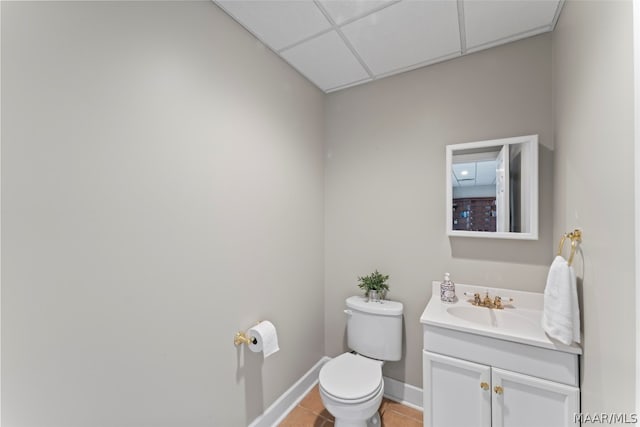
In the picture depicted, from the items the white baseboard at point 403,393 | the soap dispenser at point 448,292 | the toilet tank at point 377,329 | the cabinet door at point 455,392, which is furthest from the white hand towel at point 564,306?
the white baseboard at point 403,393

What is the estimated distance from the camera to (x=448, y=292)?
178 cm

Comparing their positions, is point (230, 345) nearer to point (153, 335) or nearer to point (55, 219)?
point (153, 335)

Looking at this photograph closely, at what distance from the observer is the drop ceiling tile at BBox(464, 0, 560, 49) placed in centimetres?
138

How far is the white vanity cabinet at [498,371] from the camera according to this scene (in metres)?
1.23

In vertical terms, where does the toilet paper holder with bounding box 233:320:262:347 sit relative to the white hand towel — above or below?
below

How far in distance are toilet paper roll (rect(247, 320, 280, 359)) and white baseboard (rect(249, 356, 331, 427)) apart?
49 cm

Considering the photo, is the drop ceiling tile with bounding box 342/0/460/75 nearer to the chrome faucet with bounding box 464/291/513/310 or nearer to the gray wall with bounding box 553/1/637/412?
the gray wall with bounding box 553/1/637/412

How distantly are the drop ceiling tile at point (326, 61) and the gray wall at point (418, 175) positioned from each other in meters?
0.17

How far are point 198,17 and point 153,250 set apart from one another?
113 cm

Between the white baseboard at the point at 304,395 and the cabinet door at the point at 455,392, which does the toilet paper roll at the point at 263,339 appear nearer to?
the white baseboard at the point at 304,395

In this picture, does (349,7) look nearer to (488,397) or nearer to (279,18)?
(279,18)

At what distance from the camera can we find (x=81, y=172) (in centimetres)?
93

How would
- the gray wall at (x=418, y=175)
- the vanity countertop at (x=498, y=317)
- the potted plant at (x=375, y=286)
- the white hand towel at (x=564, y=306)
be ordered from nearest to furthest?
the white hand towel at (x=564, y=306)
the vanity countertop at (x=498, y=317)
the gray wall at (x=418, y=175)
the potted plant at (x=375, y=286)

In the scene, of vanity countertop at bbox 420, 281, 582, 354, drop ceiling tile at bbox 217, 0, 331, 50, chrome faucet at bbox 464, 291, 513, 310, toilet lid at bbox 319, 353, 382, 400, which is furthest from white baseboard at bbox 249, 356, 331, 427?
drop ceiling tile at bbox 217, 0, 331, 50
